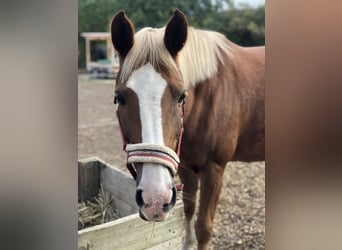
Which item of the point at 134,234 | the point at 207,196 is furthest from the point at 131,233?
the point at 207,196

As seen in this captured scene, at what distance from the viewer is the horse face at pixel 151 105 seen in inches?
25.7

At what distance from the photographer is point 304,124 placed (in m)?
0.56

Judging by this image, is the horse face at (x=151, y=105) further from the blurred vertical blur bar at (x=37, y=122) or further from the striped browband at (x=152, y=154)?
the blurred vertical blur bar at (x=37, y=122)

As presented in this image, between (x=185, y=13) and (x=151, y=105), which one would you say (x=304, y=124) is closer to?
(x=151, y=105)

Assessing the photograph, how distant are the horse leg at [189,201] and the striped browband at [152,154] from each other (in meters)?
0.44

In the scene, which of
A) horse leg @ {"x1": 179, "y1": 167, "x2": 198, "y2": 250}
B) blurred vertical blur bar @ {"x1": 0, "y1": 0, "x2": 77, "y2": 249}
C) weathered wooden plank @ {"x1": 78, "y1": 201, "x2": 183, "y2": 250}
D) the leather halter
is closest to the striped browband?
the leather halter

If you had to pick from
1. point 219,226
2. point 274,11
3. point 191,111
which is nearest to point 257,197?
point 219,226

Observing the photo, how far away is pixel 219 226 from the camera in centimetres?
132

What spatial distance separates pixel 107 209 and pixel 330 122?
3.00 ft

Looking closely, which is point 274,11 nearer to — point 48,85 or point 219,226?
point 48,85

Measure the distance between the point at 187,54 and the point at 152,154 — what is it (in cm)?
31

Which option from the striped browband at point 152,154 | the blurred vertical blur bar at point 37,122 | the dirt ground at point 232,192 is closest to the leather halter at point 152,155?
the striped browband at point 152,154

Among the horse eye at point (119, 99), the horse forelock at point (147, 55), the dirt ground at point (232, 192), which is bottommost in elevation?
the dirt ground at point (232, 192)

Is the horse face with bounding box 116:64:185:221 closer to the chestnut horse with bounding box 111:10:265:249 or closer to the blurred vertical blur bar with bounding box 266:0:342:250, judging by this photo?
the chestnut horse with bounding box 111:10:265:249
